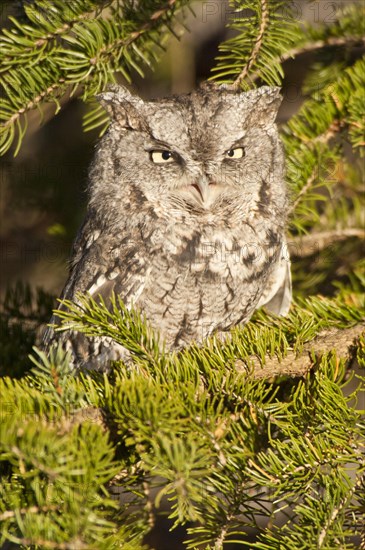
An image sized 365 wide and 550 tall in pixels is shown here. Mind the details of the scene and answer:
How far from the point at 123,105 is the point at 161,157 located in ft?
0.73

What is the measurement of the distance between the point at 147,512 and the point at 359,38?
188 centimetres

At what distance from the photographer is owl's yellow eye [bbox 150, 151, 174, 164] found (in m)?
1.95

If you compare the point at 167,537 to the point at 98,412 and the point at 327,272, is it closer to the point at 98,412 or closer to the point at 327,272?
the point at 327,272

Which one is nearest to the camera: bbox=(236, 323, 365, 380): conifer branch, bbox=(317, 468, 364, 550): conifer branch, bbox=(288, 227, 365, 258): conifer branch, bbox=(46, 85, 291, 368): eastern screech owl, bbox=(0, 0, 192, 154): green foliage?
bbox=(317, 468, 364, 550): conifer branch

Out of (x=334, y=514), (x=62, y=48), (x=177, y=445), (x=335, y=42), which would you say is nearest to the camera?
(x=177, y=445)

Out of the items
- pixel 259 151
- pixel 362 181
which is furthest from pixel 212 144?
pixel 362 181

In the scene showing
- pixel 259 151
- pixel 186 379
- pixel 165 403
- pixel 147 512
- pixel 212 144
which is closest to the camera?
pixel 165 403

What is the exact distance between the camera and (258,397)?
4.80ft

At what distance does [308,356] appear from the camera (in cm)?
156

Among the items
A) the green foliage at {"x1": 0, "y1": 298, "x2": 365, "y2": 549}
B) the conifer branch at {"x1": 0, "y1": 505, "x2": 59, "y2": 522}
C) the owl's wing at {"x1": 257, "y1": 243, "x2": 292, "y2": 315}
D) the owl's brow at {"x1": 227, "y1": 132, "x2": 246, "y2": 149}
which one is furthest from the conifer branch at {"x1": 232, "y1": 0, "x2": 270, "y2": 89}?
the conifer branch at {"x1": 0, "y1": 505, "x2": 59, "y2": 522}

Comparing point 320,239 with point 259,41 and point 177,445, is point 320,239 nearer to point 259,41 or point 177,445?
point 259,41

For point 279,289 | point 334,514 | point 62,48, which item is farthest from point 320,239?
point 334,514

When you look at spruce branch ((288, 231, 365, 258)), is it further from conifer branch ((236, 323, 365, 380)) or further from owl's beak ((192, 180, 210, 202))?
conifer branch ((236, 323, 365, 380))

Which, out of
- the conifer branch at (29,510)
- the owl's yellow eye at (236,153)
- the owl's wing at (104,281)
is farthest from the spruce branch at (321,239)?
the conifer branch at (29,510)
